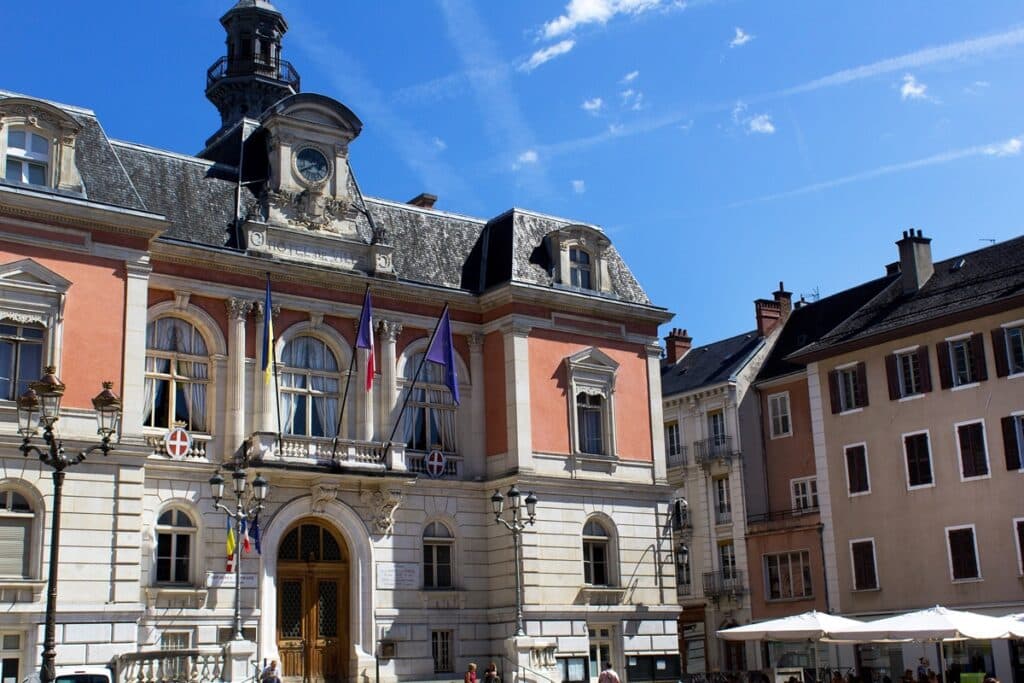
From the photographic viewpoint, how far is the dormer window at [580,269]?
123 ft

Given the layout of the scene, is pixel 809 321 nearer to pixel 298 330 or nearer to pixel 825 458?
pixel 825 458

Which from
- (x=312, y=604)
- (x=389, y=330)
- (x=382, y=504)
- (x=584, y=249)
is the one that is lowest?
(x=312, y=604)

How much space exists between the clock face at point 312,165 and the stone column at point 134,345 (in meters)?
5.91

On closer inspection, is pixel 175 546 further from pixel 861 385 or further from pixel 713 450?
pixel 713 450

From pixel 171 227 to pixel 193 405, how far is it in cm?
448

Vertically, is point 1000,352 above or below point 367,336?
above

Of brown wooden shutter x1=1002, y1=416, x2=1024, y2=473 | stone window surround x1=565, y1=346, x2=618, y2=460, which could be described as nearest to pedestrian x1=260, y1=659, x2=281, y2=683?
stone window surround x1=565, y1=346, x2=618, y2=460

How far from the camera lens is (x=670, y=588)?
3662cm

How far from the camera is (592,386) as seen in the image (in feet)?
120

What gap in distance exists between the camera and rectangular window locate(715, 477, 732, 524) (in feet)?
167

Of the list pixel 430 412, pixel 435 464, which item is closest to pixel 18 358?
pixel 435 464

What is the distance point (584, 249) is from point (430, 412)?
23.8ft

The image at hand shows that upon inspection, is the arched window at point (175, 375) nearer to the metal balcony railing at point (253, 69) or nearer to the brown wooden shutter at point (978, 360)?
the metal balcony railing at point (253, 69)

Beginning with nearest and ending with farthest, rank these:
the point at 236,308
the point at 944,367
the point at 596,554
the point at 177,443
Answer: the point at 177,443, the point at 236,308, the point at 596,554, the point at 944,367
